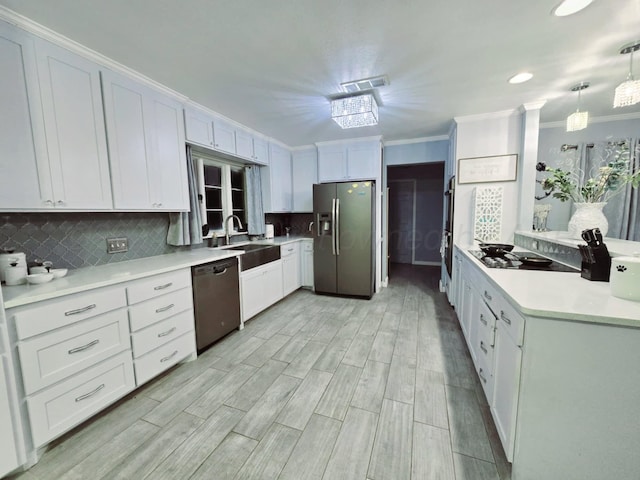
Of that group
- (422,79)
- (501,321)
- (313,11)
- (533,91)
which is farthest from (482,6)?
(501,321)

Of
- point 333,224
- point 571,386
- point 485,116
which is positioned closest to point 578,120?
point 485,116

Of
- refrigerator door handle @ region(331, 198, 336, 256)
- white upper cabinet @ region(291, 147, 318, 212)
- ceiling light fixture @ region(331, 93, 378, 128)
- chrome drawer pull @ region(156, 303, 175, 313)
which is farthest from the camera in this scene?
white upper cabinet @ region(291, 147, 318, 212)

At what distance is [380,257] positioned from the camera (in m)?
4.23

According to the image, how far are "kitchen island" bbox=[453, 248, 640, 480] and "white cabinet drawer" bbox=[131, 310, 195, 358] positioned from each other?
90.1 inches

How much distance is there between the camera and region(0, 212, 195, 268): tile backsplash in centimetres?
171

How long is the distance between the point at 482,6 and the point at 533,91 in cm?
163

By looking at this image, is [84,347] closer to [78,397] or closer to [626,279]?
[78,397]

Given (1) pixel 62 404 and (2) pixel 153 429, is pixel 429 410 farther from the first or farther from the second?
(1) pixel 62 404

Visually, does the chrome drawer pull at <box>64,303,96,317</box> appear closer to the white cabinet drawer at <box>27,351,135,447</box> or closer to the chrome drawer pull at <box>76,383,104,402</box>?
the white cabinet drawer at <box>27,351,135,447</box>

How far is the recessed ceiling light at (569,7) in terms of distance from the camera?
1385 millimetres

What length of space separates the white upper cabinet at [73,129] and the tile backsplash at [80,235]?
11.9 inches

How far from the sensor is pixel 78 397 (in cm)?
149

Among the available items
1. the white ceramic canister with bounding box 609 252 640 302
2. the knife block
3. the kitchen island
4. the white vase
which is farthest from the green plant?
the kitchen island

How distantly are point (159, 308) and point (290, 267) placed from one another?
→ 83.4 inches
